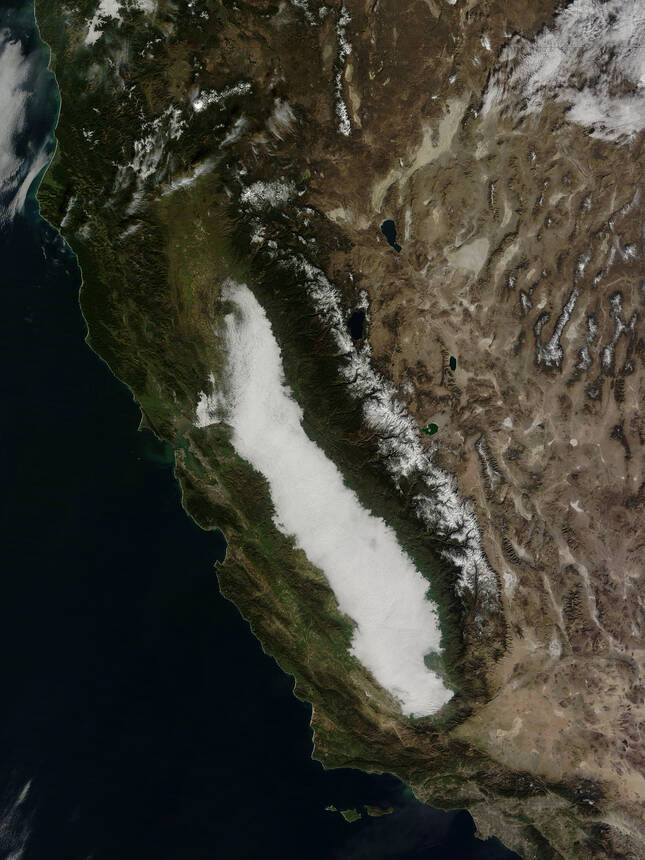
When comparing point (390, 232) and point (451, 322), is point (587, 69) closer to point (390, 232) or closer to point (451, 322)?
point (390, 232)

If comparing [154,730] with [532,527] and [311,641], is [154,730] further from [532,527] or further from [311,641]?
[532,527]

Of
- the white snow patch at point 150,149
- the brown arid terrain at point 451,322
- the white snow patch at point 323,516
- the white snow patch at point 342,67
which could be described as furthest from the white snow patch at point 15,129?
the white snow patch at point 342,67

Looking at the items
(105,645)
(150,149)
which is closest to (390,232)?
(150,149)

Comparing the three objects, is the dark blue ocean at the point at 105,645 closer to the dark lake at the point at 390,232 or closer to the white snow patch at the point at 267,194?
the white snow patch at the point at 267,194

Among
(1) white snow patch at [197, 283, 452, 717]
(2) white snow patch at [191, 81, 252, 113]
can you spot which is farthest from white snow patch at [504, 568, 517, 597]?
(2) white snow patch at [191, 81, 252, 113]

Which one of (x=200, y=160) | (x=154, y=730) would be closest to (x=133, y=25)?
(x=200, y=160)

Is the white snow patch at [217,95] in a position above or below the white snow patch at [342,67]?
below

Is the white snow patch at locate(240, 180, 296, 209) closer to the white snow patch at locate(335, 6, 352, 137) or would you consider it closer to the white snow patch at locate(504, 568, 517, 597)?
the white snow patch at locate(335, 6, 352, 137)
